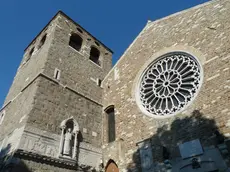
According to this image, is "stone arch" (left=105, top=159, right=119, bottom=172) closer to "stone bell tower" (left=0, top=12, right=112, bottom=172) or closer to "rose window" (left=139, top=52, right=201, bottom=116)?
"stone bell tower" (left=0, top=12, right=112, bottom=172)

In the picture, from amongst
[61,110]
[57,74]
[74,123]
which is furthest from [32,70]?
[74,123]

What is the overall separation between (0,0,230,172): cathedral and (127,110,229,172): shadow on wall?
3 centimetres

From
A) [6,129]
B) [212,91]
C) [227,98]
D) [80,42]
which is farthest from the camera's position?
[80,42]

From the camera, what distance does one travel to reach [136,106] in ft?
29.1

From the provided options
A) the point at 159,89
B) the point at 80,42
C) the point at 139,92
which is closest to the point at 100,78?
the point at 80,42

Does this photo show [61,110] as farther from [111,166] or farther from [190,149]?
[190,149]

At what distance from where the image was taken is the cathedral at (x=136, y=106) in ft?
21.7

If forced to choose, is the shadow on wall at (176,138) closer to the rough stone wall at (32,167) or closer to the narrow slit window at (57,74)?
the rough stone wall at (32,167)

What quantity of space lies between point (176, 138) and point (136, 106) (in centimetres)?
233

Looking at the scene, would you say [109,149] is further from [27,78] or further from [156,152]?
[27,78]

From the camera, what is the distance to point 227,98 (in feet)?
21.5

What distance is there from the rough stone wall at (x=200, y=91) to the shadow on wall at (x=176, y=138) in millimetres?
28

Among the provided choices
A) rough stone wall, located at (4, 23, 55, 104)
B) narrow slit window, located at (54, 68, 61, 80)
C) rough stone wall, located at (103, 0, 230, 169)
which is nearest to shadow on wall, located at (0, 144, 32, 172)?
rough stone wall, located at (103, 0, 230, 169)

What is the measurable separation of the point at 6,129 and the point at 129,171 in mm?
5021
